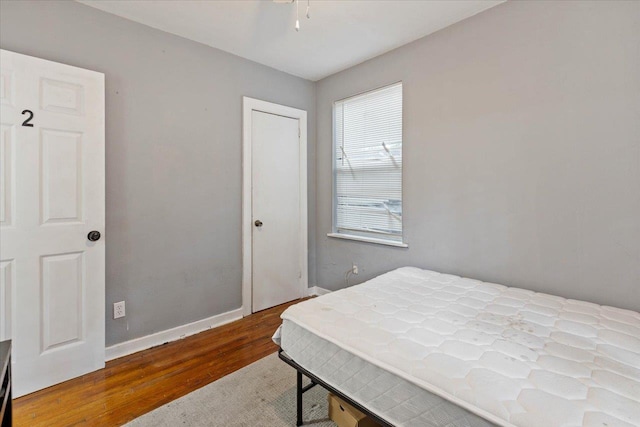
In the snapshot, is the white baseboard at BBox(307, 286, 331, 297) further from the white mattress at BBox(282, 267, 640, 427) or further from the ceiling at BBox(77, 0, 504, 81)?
the ceiling at BBox(77, 0, 504, 81)

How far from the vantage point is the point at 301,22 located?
2277 mm

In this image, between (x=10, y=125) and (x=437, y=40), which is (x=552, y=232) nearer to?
(x=437, y=40)

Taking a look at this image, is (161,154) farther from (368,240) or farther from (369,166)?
(368,240)

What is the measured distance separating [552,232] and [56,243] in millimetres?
3156

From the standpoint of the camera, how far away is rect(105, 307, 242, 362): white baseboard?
2.22m

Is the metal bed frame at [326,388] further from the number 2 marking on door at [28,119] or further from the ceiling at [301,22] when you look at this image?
the ceiling at [301,22]

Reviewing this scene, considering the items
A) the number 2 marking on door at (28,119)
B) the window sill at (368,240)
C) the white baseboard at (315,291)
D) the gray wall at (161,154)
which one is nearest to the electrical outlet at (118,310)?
the gray wall at (161,154)

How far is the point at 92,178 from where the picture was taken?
2.03 meters

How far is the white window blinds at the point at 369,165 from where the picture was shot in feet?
9.16

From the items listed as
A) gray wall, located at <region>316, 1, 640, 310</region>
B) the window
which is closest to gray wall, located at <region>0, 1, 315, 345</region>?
the window

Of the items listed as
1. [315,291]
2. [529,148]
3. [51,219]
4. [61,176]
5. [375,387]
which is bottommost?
[315,291]

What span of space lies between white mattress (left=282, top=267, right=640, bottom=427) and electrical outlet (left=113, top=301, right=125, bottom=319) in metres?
1.50

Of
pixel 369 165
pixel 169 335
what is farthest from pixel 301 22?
pixel 169 335

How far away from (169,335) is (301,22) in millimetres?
2717
